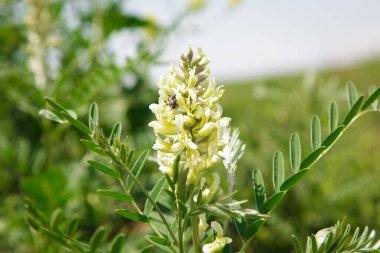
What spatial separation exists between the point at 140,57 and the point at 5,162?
537 millimetres

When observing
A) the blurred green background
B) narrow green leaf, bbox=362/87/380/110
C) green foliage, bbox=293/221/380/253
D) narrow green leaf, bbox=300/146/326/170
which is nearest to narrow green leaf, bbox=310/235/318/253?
green foliage, bbox=293/221/380/253

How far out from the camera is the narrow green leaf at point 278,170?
65cm

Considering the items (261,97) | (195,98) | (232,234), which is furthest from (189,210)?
(261,97)

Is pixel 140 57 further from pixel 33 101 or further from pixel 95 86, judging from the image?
pixel 33 101

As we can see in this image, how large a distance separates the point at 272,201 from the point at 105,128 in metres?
1.19

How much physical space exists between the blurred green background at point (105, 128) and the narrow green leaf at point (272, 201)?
0.51 metres

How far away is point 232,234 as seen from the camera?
4.15 ft

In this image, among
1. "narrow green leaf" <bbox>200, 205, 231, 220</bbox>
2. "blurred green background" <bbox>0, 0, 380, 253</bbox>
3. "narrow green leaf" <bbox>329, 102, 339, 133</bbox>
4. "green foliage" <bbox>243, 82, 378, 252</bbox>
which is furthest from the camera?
"blurred green background" <bbox>0, 0, 380, 253</bbox>

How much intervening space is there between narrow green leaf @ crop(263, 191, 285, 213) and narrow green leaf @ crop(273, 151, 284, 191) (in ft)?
0.23

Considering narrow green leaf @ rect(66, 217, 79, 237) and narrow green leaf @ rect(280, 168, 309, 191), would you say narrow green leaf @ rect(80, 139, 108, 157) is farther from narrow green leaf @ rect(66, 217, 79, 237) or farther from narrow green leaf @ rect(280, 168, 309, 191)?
narrow green leaf @ rect(280, 168, 309, 191)

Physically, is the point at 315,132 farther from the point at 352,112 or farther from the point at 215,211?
the point at 215,211

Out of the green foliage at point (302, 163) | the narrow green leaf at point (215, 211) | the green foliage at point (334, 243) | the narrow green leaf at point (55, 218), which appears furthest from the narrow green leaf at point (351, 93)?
the narrow green leaf at point (55, 218)

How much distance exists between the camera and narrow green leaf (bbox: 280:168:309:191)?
57 cm

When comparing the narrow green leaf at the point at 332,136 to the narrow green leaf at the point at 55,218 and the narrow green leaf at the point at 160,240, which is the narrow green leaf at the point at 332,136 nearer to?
the narrow green leaf at the point at 160,240
